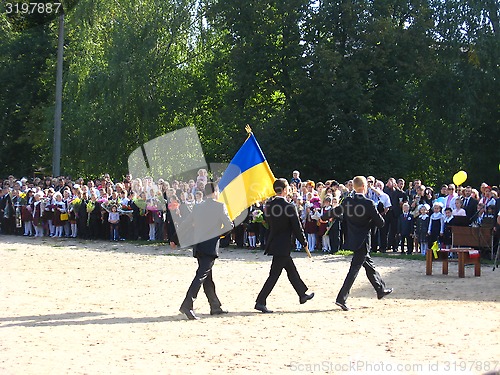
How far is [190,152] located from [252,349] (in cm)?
2989

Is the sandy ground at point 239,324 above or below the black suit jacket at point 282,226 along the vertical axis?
below

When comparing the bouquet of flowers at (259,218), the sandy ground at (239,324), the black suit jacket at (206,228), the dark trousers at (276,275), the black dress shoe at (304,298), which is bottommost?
the sandy ground at (239,324)

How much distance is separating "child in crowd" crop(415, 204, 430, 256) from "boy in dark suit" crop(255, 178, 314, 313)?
9224 millimetres

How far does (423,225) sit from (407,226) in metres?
0.58

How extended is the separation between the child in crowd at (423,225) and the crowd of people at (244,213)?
0.09 ft

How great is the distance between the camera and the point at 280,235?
1299 centimetres

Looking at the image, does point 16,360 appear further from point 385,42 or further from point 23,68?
point 23,68

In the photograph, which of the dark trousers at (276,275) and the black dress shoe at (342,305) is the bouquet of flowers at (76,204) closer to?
the dark trousers at (276,275)

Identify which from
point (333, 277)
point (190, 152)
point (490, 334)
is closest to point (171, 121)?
point (190, 152)

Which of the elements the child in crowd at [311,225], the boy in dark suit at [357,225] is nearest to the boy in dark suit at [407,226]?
the child in crowd at [311,225]

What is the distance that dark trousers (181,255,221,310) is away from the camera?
40.3ft

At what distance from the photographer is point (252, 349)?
32.9ft

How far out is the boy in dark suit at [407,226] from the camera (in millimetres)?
22000

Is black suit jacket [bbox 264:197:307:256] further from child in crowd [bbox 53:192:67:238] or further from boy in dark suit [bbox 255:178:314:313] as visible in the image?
child in crowd [bbox 53:192:67:238]
